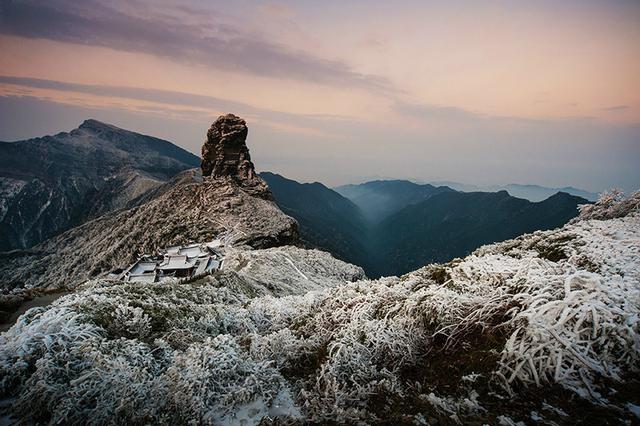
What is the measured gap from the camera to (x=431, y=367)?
5.96 meters

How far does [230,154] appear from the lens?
9912 centimetres

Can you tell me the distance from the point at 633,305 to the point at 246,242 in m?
60.8

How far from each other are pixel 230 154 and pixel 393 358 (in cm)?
9965

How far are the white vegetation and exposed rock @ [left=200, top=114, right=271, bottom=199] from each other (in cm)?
8819

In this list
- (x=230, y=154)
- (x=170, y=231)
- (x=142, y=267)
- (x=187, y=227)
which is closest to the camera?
(x=142, y=267)

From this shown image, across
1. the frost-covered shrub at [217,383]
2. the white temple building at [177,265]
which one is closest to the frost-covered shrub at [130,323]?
the frost-covered shrub at [217,383]

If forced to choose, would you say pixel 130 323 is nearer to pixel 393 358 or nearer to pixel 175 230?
pixel 393 358

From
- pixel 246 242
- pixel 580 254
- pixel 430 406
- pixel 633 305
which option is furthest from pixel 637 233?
pixel 246 242

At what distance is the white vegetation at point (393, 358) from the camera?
179 inches

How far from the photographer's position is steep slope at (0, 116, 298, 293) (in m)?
65.8

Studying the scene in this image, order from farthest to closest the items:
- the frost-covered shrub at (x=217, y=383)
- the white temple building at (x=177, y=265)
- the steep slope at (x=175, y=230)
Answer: the steep slope at (x=175, y=230), the white temple building at (x=177, y=265), the frost-covered shrub at (x=217, y=383)

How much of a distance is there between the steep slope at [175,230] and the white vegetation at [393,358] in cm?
5481

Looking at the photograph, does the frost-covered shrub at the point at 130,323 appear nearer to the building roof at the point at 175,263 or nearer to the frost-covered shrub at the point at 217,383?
the frost-covered shrub at the point at 217,383

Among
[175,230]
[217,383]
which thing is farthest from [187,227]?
[217,383]
